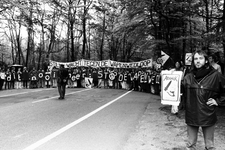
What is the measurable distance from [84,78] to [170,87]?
16621 millimetres

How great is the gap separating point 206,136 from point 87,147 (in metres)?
2.37

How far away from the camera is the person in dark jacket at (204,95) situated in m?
3.36

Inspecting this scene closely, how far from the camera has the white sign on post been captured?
522 cm

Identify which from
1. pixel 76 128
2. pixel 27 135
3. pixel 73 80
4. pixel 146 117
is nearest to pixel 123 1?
pixel 146 117

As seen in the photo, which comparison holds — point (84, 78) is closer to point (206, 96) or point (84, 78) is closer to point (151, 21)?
point (151, 21)

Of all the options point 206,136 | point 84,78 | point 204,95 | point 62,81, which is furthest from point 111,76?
point 204,95

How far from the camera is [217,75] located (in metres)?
3.39

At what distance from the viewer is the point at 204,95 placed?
133 inches

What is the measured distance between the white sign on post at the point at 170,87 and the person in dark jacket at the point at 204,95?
5.24 feet

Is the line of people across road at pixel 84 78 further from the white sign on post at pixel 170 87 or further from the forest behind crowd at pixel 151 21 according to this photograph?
the white sign on post at pixel 170 87

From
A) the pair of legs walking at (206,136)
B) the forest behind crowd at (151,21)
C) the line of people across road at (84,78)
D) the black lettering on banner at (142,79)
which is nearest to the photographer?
the pair of legs walking at (206,136)

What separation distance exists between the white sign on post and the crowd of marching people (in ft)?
39.5

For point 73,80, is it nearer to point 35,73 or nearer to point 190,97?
point 35,73

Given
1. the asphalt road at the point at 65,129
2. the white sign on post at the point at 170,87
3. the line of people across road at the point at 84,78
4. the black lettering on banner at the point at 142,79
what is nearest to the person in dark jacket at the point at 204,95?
the white sign on post at the point at 170,87
